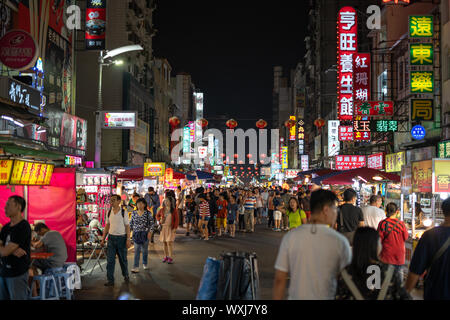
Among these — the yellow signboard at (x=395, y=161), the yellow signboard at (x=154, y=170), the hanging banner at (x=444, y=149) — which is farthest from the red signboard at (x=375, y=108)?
the yellow signboard at (x=154, y=170)

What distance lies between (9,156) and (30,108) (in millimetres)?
3599

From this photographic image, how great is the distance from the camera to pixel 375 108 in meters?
27.1

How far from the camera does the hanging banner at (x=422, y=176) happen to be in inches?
423

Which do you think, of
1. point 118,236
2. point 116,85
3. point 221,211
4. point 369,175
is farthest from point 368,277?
point 116,85

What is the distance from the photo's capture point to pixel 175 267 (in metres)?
13.5

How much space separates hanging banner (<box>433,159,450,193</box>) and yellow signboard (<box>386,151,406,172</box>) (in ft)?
51.6

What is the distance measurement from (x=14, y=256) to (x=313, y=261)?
432 cm

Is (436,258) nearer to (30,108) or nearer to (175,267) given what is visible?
(175,267)

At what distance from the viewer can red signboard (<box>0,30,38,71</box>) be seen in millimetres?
12914

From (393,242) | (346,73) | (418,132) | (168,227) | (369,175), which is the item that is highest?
(346,73)

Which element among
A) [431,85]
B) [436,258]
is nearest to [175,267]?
[436,258]

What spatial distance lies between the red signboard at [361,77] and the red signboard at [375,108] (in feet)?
8.40

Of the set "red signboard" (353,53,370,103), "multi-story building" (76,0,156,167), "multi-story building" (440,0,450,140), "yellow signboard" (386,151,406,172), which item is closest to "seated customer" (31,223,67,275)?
"multi-story building" (440,0,450,140)

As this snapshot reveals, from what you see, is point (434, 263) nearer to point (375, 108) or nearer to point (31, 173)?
point (31, 173)
